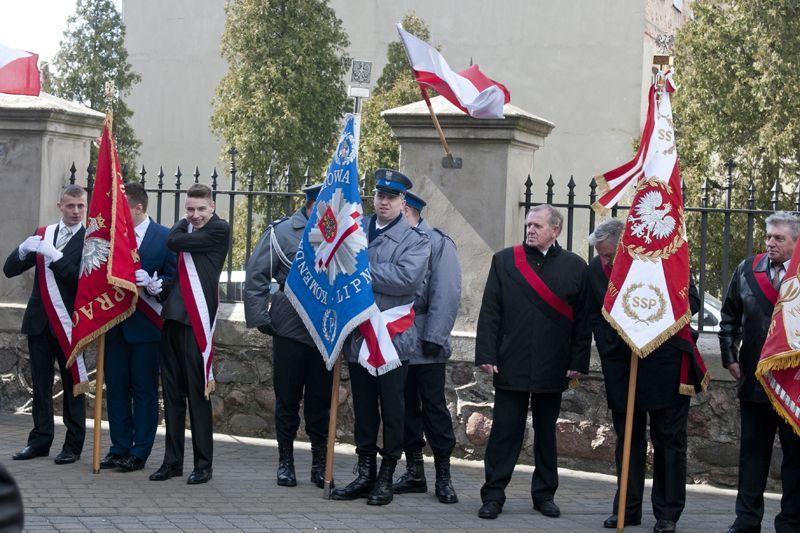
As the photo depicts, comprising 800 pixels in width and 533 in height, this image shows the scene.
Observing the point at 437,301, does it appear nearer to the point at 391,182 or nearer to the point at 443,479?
the point at 391,182

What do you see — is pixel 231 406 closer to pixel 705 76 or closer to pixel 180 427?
pixel 180 427

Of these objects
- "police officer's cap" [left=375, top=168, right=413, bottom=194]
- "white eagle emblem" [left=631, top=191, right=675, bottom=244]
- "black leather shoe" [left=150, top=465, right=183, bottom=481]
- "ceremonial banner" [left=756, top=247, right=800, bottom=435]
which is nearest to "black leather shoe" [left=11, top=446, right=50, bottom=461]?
"black leather shoe" [left=150, top=465, right=183, bottom=481]

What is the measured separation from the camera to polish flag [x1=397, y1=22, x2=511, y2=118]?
8.12 meters

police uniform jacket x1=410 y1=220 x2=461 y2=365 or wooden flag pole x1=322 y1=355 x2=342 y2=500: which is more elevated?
police uniform jacket x1=410 y1=220 x2=461 y2=365

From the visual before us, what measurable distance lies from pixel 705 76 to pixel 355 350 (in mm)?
14711

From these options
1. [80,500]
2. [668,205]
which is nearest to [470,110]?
[668,205]

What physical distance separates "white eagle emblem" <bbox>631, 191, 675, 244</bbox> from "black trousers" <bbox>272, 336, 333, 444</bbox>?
2.15 meters

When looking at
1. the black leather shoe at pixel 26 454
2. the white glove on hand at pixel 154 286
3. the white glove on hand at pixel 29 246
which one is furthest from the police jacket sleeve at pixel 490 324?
the black leather shoe at pixel 26 454

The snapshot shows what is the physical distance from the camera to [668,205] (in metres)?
6.91

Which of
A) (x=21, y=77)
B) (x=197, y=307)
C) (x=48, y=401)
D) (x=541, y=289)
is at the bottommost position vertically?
(x=48, y=401)

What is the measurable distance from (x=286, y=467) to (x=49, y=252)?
2047mm

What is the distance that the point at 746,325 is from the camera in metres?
6.67

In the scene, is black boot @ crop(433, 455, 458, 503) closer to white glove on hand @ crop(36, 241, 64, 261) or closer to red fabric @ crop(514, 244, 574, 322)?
red fabric @ crop(514, 244, 574, 322)

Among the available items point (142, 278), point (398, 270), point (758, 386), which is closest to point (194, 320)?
point (142, 278)
